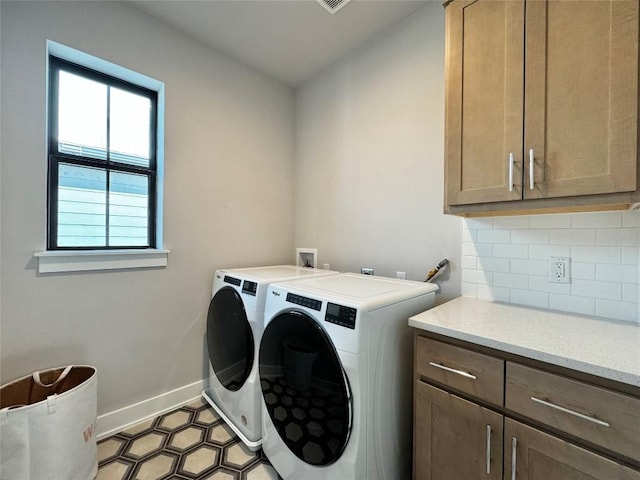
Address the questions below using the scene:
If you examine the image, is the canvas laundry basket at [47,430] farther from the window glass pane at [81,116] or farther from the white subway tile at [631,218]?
the white subway tile at [631,218]

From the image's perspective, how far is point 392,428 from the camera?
121cm

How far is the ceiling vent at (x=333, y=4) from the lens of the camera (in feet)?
5.44

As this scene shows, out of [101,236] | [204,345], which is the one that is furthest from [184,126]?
[204,345]

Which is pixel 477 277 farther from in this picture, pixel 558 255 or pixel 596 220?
pixel 596 220

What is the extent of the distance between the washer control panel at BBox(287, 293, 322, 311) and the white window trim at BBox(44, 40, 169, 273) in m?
1.10

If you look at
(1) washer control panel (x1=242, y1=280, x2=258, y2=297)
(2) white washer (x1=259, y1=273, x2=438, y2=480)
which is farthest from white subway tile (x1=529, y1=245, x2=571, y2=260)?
(1) washer control panel (x1=242, y1=280, x2=258, y2=297)

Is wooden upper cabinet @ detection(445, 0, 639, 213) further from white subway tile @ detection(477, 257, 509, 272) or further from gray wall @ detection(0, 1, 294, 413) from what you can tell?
gray wall @ detection(0, 1, 294, 413)

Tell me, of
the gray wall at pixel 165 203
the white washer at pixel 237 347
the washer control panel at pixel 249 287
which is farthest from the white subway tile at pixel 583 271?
the gray wall at pixel 165 203

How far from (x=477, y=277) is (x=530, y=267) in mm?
245

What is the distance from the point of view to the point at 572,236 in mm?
1245

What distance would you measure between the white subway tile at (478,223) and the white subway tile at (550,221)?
178 millimetres

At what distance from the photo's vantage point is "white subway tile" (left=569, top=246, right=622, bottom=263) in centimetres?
115

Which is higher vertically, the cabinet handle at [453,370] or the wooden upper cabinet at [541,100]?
the wooden upper cabinet at [541,100]

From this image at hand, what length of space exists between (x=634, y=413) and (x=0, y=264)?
2496 mm
